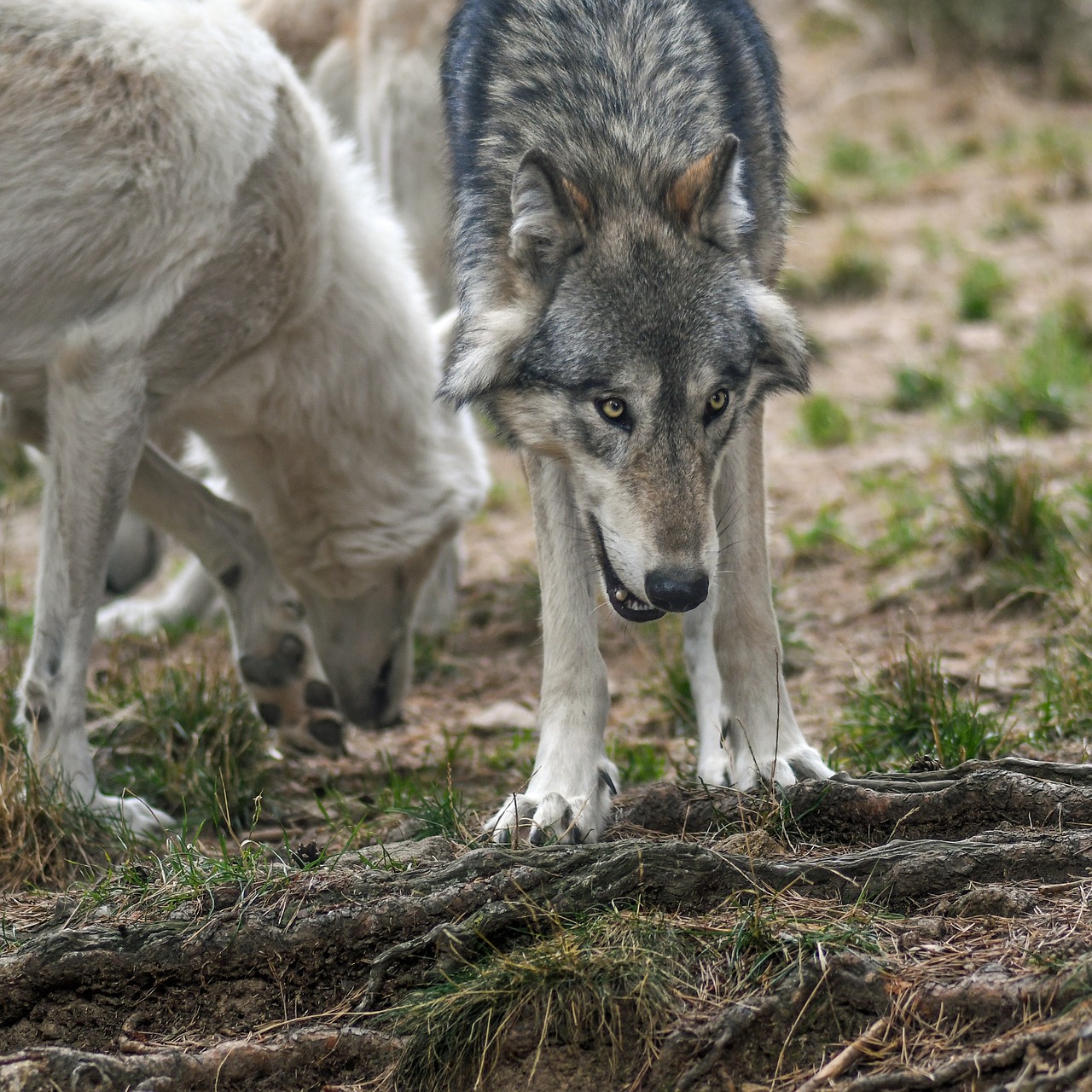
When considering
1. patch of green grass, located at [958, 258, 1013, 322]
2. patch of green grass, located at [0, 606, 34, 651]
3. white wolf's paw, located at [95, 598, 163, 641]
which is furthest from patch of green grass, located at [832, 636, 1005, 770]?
patch of green grass, located at [958, 258, 1013, 322]

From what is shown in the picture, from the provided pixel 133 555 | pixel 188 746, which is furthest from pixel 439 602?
pixel 188 746

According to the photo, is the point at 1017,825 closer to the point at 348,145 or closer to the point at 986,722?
the point at 986,722

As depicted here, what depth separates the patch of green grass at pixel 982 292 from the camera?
803 cm

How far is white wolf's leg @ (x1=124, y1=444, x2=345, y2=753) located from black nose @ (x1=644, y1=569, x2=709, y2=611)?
1.86 m

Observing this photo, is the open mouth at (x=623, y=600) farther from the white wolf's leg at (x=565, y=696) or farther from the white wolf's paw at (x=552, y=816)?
the white wolf's paw at (x=552, y=816)

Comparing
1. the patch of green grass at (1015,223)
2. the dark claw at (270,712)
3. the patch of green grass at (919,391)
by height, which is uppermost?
the patch of green grass at (1015,223)

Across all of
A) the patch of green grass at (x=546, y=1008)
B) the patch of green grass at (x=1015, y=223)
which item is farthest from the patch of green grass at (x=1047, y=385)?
the patch of green grass at (x=546, y=1008)

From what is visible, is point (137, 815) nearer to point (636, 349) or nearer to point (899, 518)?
point (636, 349)

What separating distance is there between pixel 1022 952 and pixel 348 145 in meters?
3.67

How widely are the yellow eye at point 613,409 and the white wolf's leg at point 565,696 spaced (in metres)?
0.37

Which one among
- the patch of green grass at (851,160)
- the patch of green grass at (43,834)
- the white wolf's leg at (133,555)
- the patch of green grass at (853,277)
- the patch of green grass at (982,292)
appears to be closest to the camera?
the patch of green grass at (43,834)

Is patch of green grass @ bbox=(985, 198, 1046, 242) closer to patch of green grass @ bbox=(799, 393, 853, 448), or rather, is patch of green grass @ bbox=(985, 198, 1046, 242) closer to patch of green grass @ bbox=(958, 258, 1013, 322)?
patch of green grass @ bbox=(958, 258, 1013, 322)

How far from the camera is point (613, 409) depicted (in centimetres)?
306

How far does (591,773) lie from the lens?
317 cm
